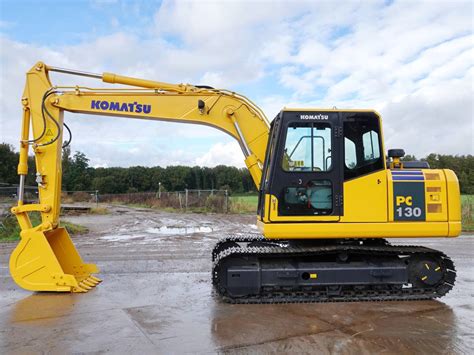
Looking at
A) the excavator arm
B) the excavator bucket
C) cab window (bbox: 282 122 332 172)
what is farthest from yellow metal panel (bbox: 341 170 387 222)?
the excavator bucket

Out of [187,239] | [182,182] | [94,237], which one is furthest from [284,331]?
[182,182]

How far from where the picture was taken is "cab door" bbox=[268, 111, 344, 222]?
6512mm

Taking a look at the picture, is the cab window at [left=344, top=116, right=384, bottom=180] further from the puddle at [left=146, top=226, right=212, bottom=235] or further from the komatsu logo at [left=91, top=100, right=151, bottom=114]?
the puddle at [left=146, top=226, right=212, bottom=235]

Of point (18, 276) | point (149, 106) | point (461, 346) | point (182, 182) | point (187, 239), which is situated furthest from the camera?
point (182, 182)

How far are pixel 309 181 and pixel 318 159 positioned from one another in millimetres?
374

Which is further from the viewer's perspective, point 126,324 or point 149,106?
point 149,106

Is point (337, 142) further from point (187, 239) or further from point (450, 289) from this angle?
point (187, 239)

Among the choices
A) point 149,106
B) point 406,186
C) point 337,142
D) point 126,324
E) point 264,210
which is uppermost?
point 149,106

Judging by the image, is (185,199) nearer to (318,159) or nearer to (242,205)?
(242,205)

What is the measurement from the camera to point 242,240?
7887 millimetres

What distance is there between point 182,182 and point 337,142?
207ft

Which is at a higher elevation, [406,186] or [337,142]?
[337,142]

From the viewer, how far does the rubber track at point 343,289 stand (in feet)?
21.6

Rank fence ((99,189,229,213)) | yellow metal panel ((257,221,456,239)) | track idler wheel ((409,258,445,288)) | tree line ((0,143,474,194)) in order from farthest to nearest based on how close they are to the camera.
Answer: tree line ((0,143,474,194)) → fence ((99,189,229,213)) → track idler wheel ((409,258,445,288)) → yellow metal panel ((257,221,456,239))
